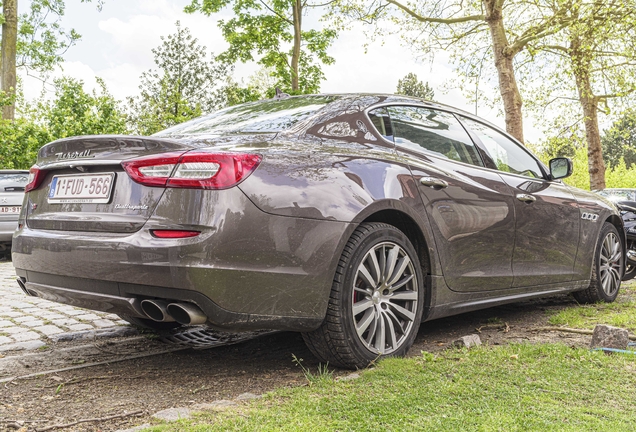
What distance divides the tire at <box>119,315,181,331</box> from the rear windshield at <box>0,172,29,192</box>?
748cm

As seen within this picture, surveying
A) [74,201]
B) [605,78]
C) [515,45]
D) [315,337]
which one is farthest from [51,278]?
[605,78]

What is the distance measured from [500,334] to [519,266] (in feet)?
1.64

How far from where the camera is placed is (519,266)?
4.37 m

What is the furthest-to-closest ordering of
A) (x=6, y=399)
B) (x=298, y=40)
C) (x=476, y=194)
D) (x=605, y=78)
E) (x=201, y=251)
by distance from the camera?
(x=605, y=78) → (x=298, y=40) → (x=476, y=194) → (x=6, y=399) → (x=201, y=251)

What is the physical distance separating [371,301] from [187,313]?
102 cm

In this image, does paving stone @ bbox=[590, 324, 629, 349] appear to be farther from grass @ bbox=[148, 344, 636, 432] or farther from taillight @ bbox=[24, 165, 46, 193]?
taillight @ bbox=[24, 165, 46, 193]

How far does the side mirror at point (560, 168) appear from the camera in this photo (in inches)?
203

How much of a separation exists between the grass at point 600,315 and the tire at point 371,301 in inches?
65.0

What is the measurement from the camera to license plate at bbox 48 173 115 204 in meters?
2.92

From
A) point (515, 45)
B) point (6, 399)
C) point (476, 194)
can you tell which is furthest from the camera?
point (515, 45)

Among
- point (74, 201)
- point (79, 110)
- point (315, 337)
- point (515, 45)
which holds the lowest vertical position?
point (315, 337)

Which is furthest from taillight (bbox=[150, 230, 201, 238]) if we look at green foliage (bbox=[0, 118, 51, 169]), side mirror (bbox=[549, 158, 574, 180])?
green foliage (bbox=[0, 118, 51, 169])

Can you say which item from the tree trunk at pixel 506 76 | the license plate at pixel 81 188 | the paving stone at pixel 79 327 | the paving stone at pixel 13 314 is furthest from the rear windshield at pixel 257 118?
the tree trunk at pixel 506 76

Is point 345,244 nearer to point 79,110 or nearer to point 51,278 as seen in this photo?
point 51,278
